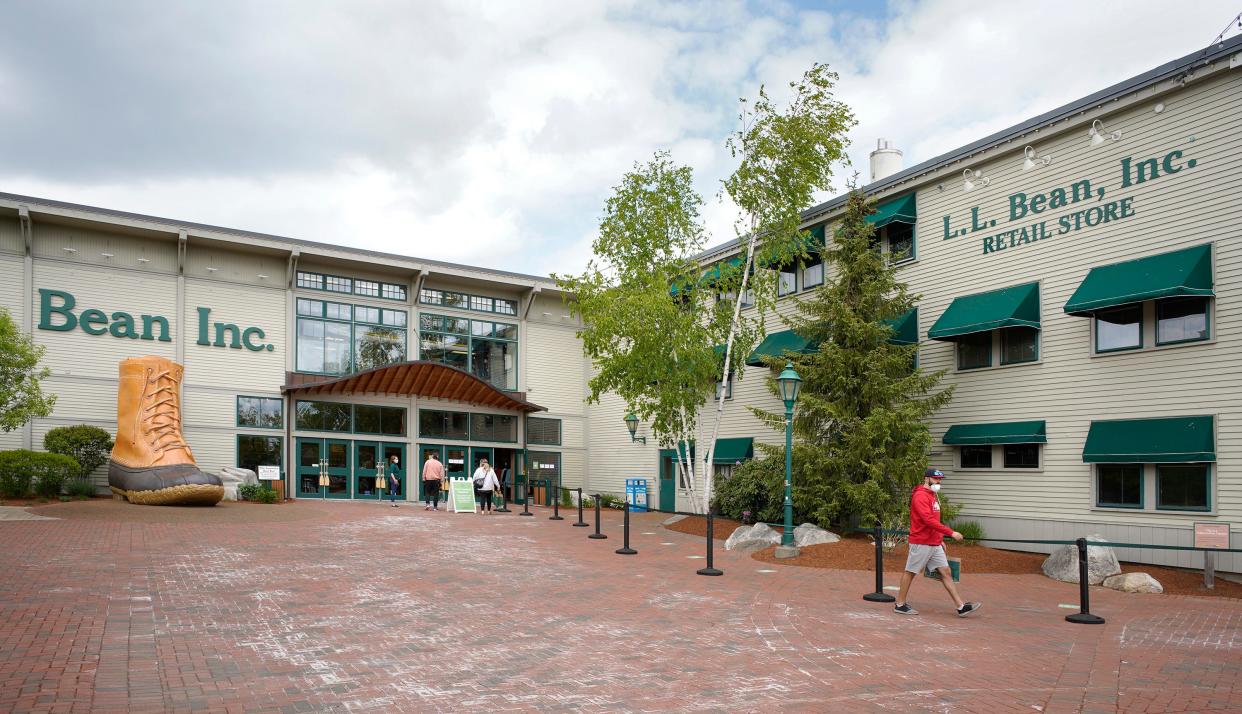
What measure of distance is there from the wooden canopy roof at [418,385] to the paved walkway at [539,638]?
13.1 meters

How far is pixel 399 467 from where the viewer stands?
3048cm

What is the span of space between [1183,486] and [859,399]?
587 centimetres

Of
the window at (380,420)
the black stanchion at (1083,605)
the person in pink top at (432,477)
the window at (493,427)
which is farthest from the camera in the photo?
the window at (493,427)

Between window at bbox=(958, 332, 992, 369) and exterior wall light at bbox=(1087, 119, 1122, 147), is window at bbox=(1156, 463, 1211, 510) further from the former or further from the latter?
exterior wall light at bbox=(1087, 119, 1122, 147)

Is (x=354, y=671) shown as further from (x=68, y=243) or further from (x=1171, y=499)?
(x=68, y=243)

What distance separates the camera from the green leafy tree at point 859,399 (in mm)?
17422

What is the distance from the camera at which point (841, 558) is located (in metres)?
15.8

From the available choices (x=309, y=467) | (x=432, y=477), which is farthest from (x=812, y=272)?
(x=309, y=467)

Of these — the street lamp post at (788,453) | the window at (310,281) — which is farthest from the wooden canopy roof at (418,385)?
the street lamp post at (788,453)

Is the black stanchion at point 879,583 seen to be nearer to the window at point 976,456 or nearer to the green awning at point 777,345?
the window at point 976,456

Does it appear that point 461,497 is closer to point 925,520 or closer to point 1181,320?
point 925,520

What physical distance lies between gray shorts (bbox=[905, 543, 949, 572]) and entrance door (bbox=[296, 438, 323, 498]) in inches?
889

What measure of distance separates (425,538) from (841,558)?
8.05 m

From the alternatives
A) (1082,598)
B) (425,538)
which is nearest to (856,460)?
(1082,598)
